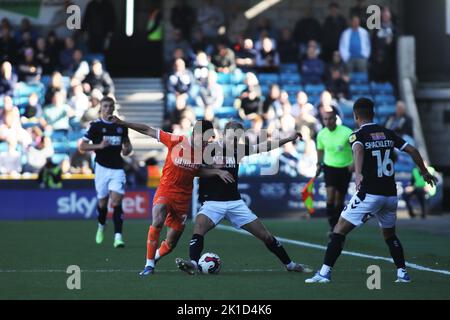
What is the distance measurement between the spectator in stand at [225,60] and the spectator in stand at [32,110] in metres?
5.00

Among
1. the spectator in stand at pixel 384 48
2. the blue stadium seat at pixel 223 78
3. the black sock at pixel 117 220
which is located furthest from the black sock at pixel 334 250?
the spectator in stand at pixel 384 48

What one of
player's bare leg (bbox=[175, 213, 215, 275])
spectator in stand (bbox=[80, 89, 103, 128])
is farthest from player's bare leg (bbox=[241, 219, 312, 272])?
spectator in stand (bbox=[80, 89, 103, 128])

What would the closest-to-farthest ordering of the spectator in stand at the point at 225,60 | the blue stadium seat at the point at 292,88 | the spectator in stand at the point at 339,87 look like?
the spectator in stand at the point at 225,60 → the spectator in stand at the point at 339,87 → the blue stadium seat at the point at 292,88

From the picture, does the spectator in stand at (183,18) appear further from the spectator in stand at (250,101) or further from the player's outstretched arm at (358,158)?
the player's outstretched arm at (358,158)

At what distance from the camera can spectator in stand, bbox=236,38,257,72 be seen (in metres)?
32.1

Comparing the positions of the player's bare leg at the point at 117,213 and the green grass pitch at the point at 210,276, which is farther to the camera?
the player's bare leg at the point at 117,213

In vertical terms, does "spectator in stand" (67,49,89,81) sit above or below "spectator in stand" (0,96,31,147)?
above

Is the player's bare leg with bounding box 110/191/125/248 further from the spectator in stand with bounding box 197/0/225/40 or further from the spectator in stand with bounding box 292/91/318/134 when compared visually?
the spectator in stand with bounding box 197/0/225/40

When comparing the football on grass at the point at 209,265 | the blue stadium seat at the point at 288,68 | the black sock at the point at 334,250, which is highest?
the blue stadium seat at the point at 288,68

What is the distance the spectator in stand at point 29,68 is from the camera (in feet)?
103

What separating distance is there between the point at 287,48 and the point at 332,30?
1.35m

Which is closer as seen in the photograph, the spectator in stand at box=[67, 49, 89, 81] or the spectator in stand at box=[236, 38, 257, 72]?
the spectator in stand at box=[67, 49, 89, 81]

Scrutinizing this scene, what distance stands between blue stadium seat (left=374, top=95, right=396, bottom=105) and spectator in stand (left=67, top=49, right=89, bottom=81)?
26.7 ft
